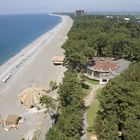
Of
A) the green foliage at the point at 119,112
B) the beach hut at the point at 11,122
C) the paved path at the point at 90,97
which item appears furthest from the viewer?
the paved path at the point at 90,97

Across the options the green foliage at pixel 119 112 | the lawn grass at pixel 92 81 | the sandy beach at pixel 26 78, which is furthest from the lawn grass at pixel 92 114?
the lawn grass at pixel 92 81

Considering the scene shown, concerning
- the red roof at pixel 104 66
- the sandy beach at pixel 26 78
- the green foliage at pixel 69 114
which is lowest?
the sandy beach at pixel 26 78

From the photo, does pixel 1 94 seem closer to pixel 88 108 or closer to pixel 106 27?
pixel 88 108

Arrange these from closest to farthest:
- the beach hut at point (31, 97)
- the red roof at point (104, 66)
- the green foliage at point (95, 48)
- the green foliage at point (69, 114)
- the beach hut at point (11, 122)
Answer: the green foliage at point (69, 114)
the beach hut at point (11, 122)
the beach hut at point (31, 97)
the red roof at point (104, 66)
the green foliage at point (95, 48)

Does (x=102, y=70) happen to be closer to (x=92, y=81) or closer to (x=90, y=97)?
(x=92, y=81)

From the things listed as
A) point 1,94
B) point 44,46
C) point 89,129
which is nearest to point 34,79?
point 1,94

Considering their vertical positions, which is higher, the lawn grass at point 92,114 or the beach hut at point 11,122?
the beach hut at point 11,122

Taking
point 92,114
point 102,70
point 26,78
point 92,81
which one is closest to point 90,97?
point 92,114

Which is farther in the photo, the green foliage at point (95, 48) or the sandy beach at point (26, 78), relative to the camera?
the green foliage at point (95, 48)

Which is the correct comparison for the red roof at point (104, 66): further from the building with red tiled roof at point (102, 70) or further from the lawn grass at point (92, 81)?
the lawn grass at point (92, 81)
